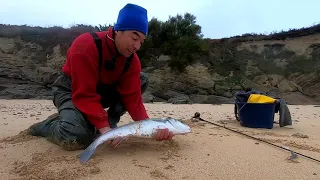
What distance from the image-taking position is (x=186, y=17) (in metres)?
18.5

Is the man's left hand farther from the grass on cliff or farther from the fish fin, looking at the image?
the grass on cliff

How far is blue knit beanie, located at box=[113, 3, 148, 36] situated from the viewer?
2754 millimetres

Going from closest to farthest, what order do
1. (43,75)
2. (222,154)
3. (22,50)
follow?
(222,154), (43,75), (22,50)

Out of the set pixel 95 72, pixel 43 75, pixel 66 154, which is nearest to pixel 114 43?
pixel 95 72

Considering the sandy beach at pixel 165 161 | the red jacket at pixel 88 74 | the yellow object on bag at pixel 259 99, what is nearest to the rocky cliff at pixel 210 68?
the yellow object on bag at pixel 259 99

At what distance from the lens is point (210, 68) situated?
1784 centimetres

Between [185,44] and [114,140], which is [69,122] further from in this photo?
[185,44]

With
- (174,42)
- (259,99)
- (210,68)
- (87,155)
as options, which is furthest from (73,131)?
(210,68)

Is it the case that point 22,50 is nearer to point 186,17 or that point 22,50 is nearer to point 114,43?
point 186,17

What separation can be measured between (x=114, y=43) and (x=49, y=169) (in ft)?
3.84

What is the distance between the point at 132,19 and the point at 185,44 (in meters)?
14.0

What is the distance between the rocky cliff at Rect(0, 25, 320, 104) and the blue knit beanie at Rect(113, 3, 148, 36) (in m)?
10.3

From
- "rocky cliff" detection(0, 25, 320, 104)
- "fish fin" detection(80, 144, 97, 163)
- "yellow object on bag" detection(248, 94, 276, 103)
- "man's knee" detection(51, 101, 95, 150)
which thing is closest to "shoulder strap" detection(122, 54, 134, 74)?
"man's knee" detection(51, 101, 95, 150)

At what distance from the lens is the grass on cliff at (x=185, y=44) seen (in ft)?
54.9
